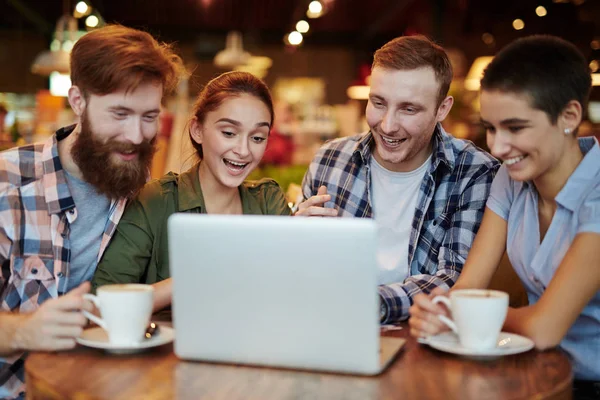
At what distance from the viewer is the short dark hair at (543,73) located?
171 centimetres

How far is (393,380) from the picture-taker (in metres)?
1.31

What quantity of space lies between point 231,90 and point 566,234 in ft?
3.39

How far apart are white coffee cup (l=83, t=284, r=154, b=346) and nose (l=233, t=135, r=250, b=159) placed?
0.79m

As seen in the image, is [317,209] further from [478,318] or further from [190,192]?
[478,318]

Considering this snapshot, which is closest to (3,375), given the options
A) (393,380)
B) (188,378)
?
(188,378)

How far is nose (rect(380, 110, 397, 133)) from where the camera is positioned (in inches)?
92.0

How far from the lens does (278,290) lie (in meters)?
1.33

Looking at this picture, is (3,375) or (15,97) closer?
(3,375)

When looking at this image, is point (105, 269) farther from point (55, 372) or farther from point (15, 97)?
point (15, 97)

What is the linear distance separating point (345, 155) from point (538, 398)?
57.6 inches

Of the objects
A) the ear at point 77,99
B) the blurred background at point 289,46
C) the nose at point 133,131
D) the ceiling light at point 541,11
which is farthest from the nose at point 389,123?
the ceiling light at point 541,11

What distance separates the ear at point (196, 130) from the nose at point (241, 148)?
17cm

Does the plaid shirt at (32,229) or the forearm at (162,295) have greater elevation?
the plaid shirt at (32,229)

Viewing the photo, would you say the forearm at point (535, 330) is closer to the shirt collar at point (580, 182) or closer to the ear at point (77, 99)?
the shirt collar at point (580, 182)
